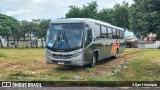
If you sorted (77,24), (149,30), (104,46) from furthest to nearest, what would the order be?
(104,46) → (77,24) → (149,30)

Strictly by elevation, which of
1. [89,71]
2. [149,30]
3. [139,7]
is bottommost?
[89,71]

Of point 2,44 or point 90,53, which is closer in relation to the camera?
point 90,53

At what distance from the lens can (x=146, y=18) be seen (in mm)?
14703

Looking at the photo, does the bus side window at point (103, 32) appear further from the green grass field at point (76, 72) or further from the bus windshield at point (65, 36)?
the bus windshield at point (65, 36)

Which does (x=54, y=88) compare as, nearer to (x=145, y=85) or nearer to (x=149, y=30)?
(x=145, y=85)

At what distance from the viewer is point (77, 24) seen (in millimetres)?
16219

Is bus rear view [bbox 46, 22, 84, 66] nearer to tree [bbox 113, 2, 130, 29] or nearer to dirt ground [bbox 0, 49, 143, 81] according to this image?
dirt ground [bbox 0, 49, 143, 81]

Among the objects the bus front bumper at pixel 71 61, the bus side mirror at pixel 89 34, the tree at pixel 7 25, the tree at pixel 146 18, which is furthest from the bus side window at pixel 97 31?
the tree at pixel 7 25

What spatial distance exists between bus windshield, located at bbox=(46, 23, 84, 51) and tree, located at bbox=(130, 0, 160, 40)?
290 cm

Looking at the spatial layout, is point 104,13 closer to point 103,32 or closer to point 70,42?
point 103,32

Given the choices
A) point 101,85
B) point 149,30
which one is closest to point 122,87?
point 101,85

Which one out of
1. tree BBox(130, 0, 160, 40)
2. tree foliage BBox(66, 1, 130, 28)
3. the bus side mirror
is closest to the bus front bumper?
the bus side mirror

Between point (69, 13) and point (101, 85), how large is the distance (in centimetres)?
4971

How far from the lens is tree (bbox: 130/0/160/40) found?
47.4 ft
